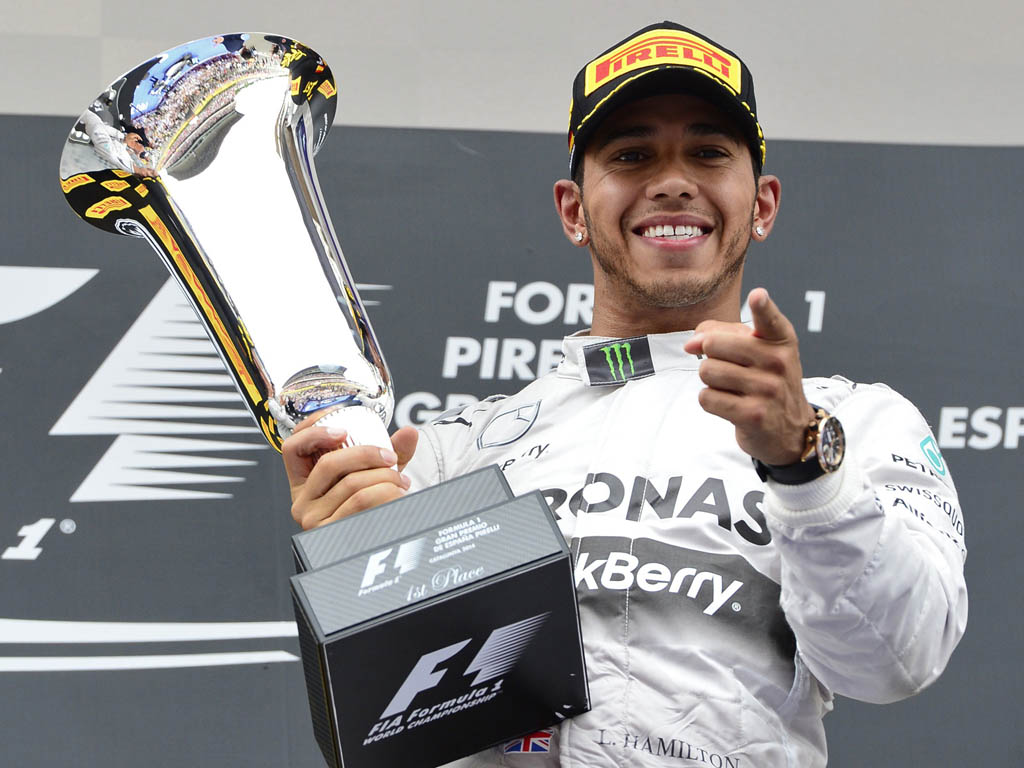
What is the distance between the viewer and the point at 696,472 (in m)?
1.13

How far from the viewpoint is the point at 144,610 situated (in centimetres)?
169

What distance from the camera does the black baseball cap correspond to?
125 centimetres

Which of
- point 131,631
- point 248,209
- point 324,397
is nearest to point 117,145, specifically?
point 248,209

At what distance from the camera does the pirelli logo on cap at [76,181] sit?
1.18 meters

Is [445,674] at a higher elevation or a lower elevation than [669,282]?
lower

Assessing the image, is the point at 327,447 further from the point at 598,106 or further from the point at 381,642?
the point at 598,106

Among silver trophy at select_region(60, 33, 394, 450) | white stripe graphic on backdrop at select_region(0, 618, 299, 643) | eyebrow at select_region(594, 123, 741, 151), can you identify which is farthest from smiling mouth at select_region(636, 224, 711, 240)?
white stripe graphic on backdrop at select_region(0, 618, 299, 643)

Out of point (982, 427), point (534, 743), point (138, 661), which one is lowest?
point (138, 661)

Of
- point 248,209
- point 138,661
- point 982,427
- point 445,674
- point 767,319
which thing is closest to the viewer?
point 767,319

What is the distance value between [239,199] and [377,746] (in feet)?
1.73

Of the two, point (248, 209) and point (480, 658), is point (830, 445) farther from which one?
point (248, 209)

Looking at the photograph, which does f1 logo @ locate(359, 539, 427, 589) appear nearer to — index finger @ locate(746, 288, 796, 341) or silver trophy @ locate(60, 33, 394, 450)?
silver trophy @ locate(60, 33, 394, 450)

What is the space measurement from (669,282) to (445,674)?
575mm

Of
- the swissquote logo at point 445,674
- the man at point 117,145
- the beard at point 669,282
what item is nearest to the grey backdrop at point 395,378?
the beard at point 669,282
